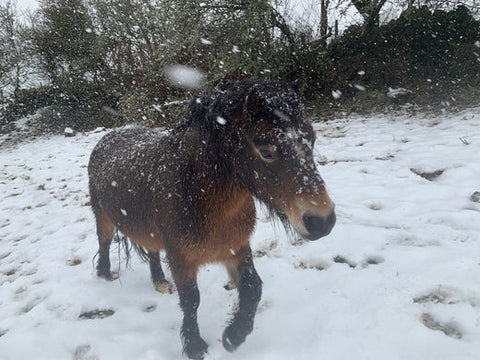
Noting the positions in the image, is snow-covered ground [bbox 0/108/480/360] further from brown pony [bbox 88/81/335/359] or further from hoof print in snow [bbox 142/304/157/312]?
brown pony [bbox 88/81/335/359]

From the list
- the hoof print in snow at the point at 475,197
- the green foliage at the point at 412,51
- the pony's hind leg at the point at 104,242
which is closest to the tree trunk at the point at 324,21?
the green foliage at the point at 412,51

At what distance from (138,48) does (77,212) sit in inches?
376

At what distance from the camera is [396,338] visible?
184 centimetres

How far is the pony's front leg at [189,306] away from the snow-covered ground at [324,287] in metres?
0.12

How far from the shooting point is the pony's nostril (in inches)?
55.3

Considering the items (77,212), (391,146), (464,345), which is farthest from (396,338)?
(77,212)

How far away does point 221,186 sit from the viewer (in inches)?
69.7

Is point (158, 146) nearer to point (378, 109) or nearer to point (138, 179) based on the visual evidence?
point (138, 179)

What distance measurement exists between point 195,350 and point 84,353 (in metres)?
0.81

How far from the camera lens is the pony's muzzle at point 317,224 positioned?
1.40m

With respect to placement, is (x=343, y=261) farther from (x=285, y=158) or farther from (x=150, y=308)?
(x=150, y=308)

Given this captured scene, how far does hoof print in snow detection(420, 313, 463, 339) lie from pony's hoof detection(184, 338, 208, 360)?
1.46 meters

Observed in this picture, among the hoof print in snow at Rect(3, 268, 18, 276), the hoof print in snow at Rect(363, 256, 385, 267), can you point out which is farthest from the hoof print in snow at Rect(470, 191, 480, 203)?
the hoof print in snow at Rect(3, 268, 18, 276)

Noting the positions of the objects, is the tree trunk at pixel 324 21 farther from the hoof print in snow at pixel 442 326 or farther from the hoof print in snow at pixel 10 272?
the hoof print in snow at pixel 10 272
